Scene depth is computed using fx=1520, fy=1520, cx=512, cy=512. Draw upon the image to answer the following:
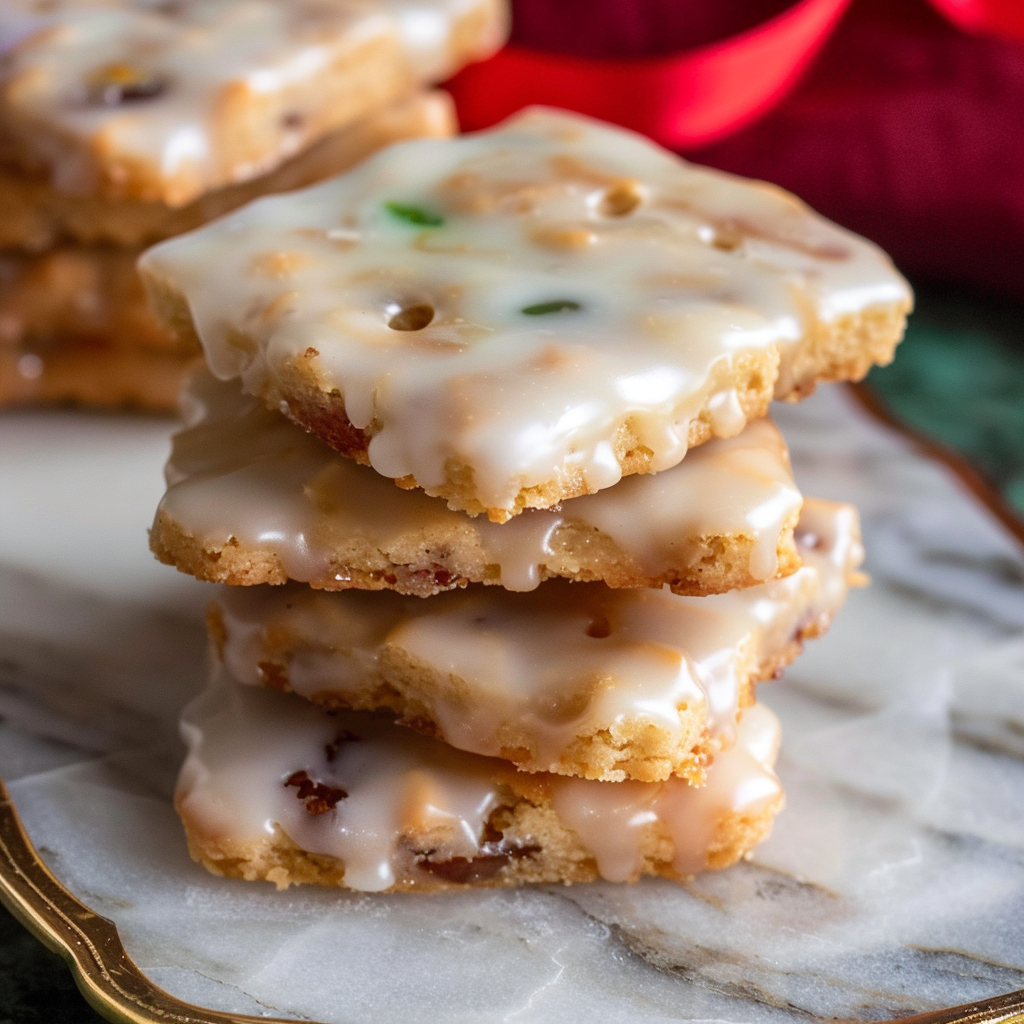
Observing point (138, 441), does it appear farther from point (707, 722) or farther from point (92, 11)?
point (707, 722)

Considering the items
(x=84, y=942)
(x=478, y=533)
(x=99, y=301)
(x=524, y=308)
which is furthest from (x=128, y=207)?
(x=84, y=942)

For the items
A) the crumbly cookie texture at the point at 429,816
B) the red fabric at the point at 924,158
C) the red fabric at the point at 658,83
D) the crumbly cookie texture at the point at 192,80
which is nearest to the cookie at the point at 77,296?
the crumbly cookie texture at the point at 192,80

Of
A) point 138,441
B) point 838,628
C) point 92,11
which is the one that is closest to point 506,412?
point 838,628

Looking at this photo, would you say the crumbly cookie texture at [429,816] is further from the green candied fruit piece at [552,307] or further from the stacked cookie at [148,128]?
the stacked cookie at [148,128]

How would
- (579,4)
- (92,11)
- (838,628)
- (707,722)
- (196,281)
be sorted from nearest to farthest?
(707,722) → (196,281) → (838,628) → (92,11) → (579,4)

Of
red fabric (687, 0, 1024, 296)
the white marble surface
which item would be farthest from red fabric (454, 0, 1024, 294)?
the white marble surface
